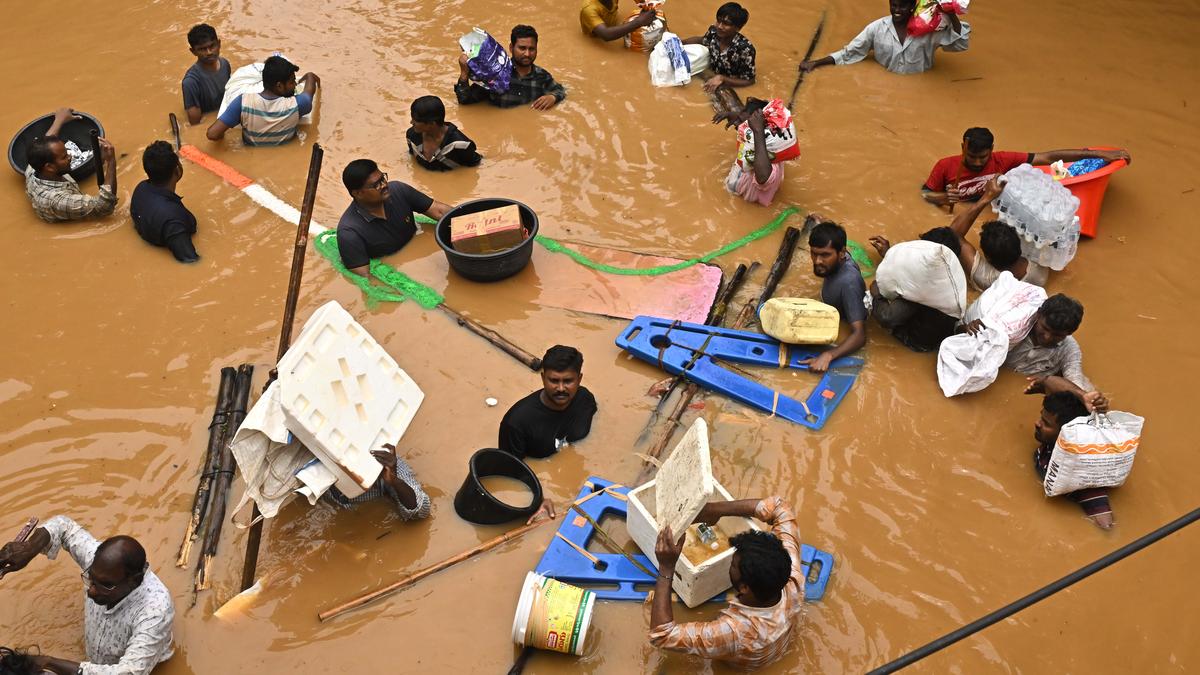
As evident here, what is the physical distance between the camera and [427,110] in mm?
7156

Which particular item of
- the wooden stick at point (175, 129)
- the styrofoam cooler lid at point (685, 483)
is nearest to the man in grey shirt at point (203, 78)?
the wooden stick at point (175, 129)

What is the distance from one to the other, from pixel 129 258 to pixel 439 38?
12.3 feet

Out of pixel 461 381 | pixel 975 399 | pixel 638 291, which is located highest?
pixel 975 399

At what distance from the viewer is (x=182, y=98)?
834cm

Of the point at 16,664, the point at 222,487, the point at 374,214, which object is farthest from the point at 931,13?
the point at 16,664

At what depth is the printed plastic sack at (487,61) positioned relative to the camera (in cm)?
791

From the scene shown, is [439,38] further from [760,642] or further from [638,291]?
[760,642]

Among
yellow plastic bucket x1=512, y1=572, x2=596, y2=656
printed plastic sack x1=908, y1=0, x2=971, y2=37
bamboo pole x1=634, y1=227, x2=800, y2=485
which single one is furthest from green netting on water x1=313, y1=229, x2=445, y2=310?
printed plastic sack x1=908, y1=0, x2=971, y2=37

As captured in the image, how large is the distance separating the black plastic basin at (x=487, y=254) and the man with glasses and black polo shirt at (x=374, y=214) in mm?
274

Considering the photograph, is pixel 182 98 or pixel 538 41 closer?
pixel 182 98

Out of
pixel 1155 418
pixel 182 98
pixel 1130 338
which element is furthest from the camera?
pixel 182 98

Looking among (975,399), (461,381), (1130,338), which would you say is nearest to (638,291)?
(461,381)

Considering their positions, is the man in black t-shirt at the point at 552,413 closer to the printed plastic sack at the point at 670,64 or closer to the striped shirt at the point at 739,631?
the striped shirt at the point at 739,631

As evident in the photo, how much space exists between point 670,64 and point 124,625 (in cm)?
623
